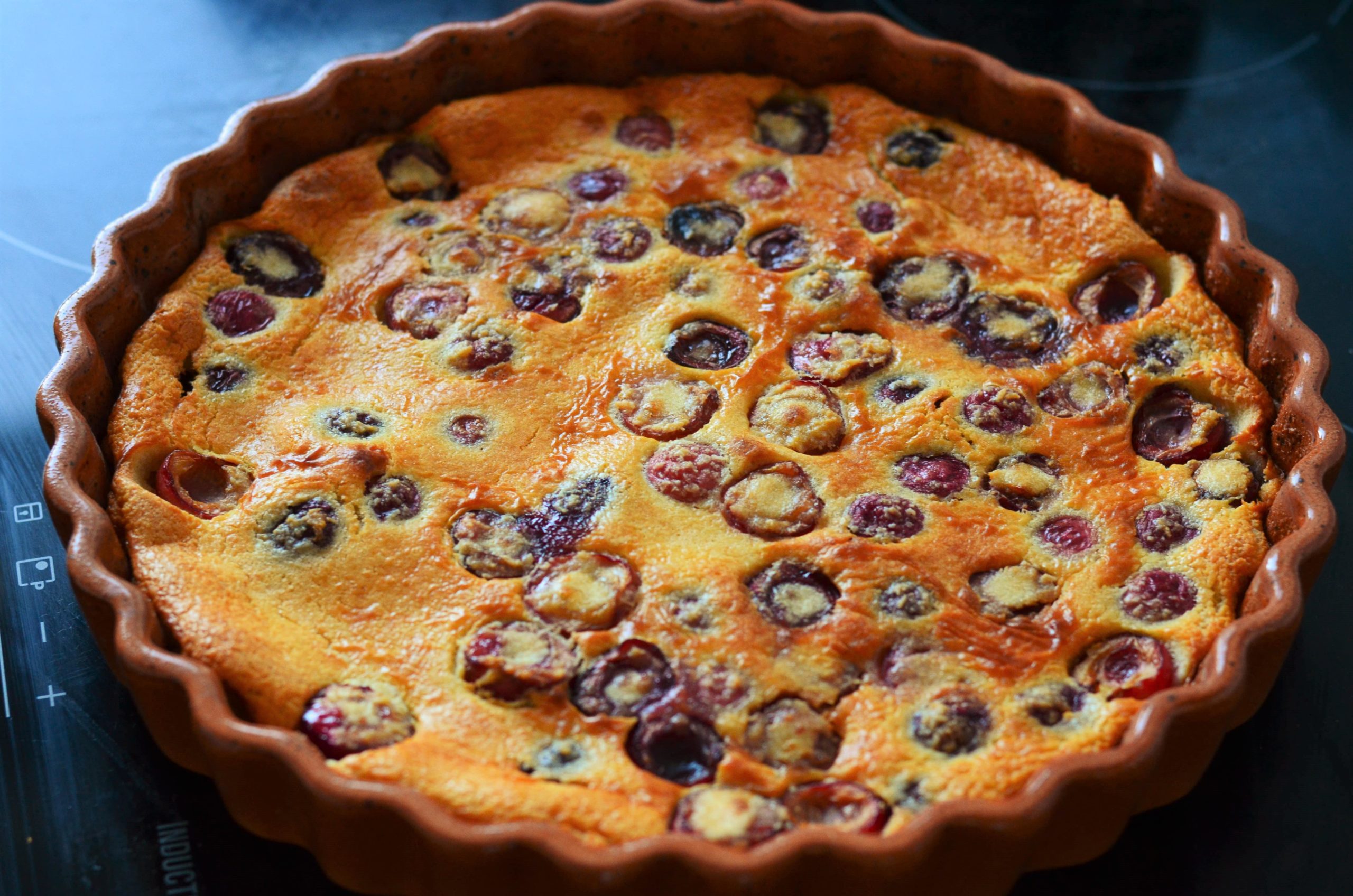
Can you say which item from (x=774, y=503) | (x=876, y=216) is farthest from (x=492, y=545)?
(x=876, y=216)

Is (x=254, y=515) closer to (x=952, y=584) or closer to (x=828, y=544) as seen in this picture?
(x=828, y=544)

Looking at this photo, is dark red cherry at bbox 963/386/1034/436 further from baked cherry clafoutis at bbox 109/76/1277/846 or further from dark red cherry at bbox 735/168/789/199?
dark red cherry at bbox 735/168/789/199

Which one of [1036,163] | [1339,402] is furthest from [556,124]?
[1339,402]

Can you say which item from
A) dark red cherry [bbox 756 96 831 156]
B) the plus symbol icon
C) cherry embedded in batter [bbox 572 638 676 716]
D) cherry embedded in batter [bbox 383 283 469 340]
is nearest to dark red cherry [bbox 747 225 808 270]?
dark red cherry [bbox 756 96 831 156]

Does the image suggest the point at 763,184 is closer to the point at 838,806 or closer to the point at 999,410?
the point at 999,410

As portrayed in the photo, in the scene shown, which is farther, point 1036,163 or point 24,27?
point 24,27

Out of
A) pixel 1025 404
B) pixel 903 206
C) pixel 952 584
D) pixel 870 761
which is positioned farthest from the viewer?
pixel 903 206

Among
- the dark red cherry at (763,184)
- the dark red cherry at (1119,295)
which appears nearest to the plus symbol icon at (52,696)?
the dark red cherry at (763,184)

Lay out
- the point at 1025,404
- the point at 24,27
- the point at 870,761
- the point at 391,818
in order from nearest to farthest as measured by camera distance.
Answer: the point at 391,818 → the point at 870,761 → the point at 1025,404 → the point at 24,27
